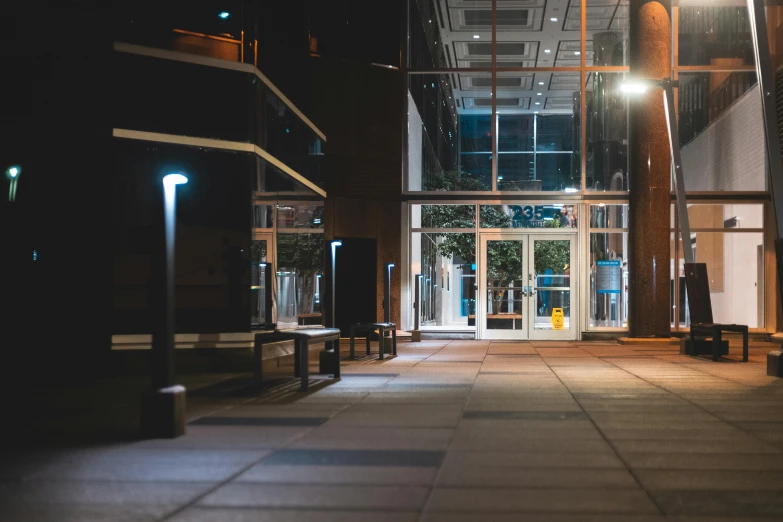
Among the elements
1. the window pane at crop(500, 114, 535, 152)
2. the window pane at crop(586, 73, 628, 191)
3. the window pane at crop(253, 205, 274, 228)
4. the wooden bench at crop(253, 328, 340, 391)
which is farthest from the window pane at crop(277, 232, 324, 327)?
the window pane at crop(586, 73, 628, 191)

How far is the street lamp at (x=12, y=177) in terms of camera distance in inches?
489

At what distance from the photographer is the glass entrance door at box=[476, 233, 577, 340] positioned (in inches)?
963

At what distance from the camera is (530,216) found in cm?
2459

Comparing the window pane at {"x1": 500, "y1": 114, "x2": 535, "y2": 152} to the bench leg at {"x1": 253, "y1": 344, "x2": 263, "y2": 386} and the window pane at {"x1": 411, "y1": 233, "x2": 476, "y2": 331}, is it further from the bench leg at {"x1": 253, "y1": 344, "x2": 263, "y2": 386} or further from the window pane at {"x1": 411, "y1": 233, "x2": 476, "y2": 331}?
the bench leg at {"x1": 253, "y1": 344, "x2": 263, "y2": 386}

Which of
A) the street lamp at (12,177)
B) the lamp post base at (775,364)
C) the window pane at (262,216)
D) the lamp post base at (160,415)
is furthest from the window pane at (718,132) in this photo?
the lamp post base at (160,415)

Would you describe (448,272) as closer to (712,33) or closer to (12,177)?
(712,33)

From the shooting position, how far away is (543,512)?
15.8 feet

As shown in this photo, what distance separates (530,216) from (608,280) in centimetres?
263

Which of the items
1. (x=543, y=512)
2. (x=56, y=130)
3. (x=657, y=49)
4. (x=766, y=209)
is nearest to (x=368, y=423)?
(x=543, y=512)

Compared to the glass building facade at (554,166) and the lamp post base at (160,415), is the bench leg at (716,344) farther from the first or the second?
the lamp post base at (160,415)

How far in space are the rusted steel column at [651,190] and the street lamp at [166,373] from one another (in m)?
16.4

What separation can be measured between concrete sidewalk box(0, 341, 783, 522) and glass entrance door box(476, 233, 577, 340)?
13029 mm

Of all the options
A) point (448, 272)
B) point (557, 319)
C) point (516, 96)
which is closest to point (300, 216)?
point (448, 272)

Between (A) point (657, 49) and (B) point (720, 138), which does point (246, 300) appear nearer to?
(A) point (657, 49)
